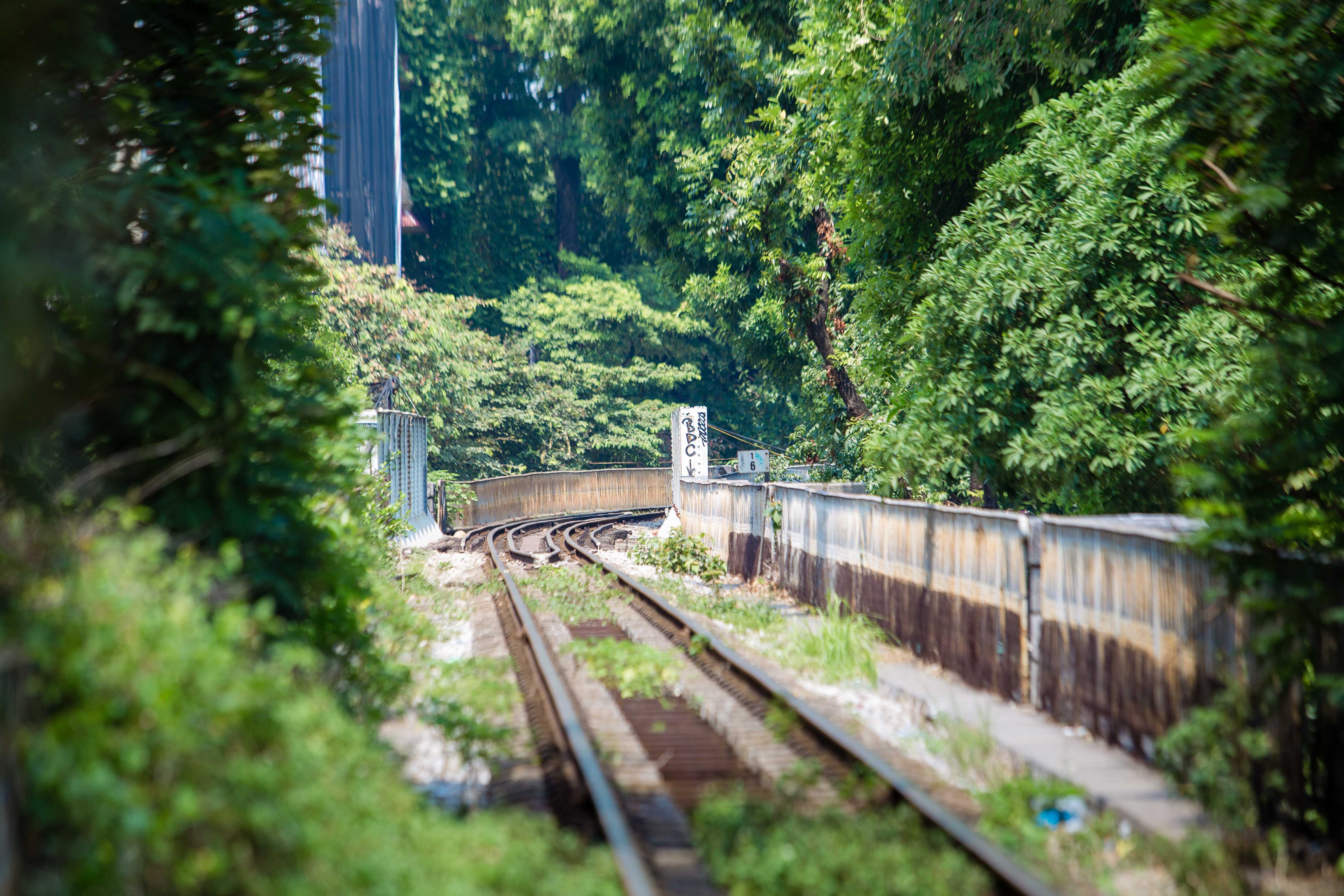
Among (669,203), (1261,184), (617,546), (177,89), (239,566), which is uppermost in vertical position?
(669,203)

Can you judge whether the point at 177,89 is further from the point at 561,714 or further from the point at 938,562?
the point at 938,562

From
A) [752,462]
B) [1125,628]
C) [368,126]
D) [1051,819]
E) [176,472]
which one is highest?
[368,126]

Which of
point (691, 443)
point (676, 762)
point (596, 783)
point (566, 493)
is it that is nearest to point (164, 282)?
point (596, 783)

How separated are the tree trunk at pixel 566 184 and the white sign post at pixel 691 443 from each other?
1450 inches

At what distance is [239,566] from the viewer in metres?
5.98

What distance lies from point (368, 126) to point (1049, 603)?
32.4 metres

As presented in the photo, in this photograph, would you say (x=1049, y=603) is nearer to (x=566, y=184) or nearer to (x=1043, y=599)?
(x=1043, y=599)

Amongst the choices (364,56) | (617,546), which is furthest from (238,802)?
(364,56)

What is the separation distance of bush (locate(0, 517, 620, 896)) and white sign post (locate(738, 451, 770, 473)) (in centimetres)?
2423

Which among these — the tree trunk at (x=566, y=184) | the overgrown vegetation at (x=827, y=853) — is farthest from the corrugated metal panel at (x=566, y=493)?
the overgrown vegetation at (x=827, y=853)

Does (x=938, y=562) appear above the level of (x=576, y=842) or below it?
above

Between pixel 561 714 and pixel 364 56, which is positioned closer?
pixel 561 714

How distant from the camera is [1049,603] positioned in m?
7.98

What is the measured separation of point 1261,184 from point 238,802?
21.9 feet
